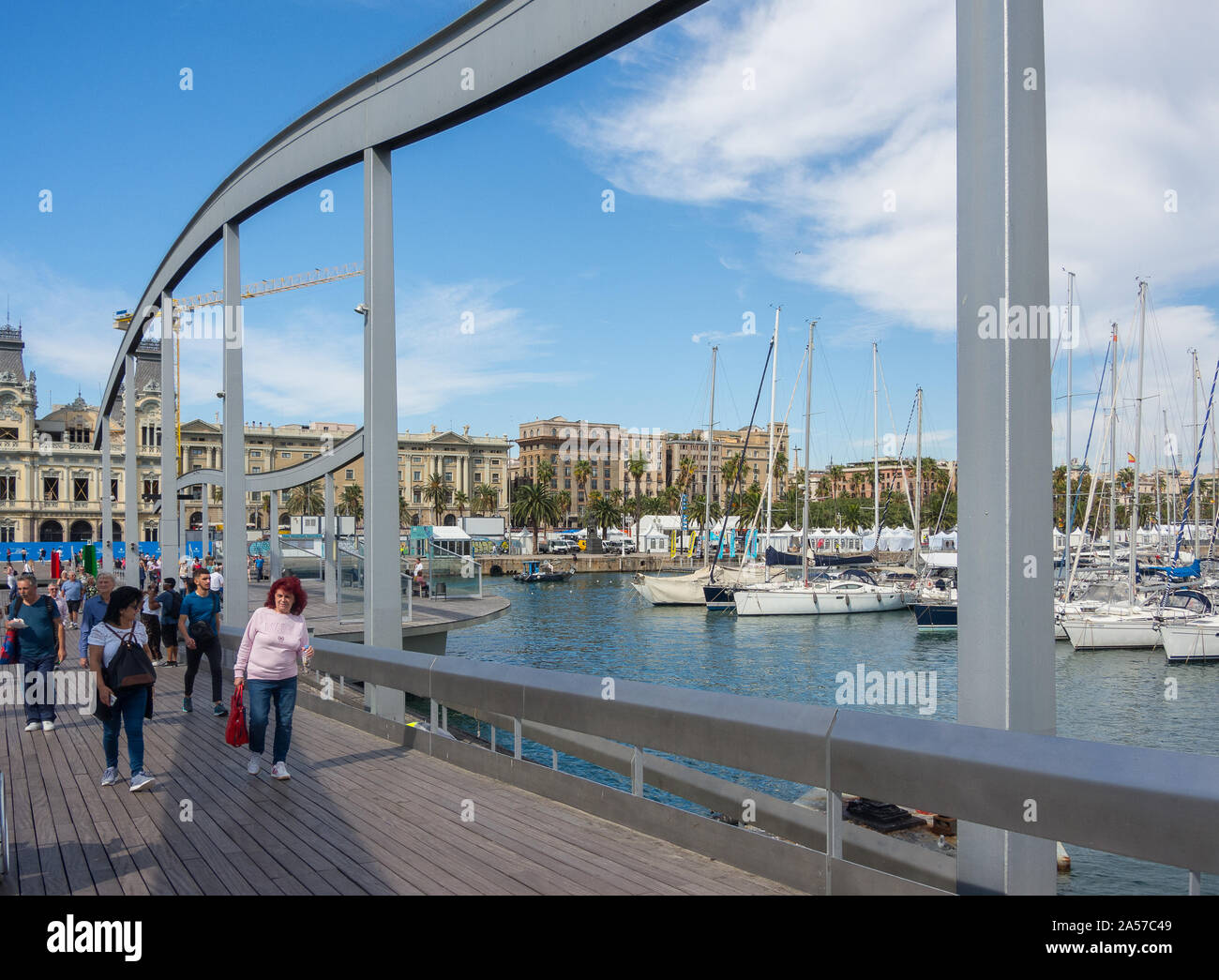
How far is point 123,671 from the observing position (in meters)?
7.85

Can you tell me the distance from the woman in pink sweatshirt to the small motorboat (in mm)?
78986

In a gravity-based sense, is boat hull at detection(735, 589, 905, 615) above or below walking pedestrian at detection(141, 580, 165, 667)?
below

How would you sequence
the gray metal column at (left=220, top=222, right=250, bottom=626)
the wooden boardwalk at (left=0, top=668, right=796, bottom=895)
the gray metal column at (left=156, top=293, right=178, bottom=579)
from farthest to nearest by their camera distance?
the gray metal column at (left=156, top=293, right=178, bottom=579) → the gray metal column at (left=220, top=222, right=250, bottom=626) → the wooden boardwalk at (left=0, top=668, right=796, bottom=895)

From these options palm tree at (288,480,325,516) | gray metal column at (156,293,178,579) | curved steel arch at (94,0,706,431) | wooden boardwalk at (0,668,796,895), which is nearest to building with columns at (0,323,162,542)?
palm tree at (288,480,325,516)

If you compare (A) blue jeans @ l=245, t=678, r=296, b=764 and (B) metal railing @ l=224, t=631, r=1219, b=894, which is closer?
(B) metal railing @ l=224, t=631, r=1219, b=894

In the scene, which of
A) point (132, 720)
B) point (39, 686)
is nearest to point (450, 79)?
point (132, 720)

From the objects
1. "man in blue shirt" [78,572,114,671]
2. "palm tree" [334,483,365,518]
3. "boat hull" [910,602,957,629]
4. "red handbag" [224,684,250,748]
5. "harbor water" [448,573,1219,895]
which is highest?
"palm tree" [334,483,365,518]

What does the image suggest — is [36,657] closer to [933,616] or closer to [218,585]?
[218,585]

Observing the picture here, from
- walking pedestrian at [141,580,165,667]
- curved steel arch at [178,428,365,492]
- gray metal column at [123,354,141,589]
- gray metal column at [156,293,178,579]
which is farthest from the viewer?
gray metal column at [123,354,141,589]

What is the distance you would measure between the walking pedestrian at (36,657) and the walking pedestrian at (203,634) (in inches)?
60.1

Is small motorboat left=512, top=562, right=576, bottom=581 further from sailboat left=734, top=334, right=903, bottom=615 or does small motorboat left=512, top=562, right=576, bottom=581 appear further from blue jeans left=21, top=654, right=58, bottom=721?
blue jeans left=21, top=654, right=58, bottom=721

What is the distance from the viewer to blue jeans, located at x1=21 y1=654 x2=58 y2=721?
435 inches

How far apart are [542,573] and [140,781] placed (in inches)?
3224

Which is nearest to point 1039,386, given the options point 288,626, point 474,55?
point 288,626
